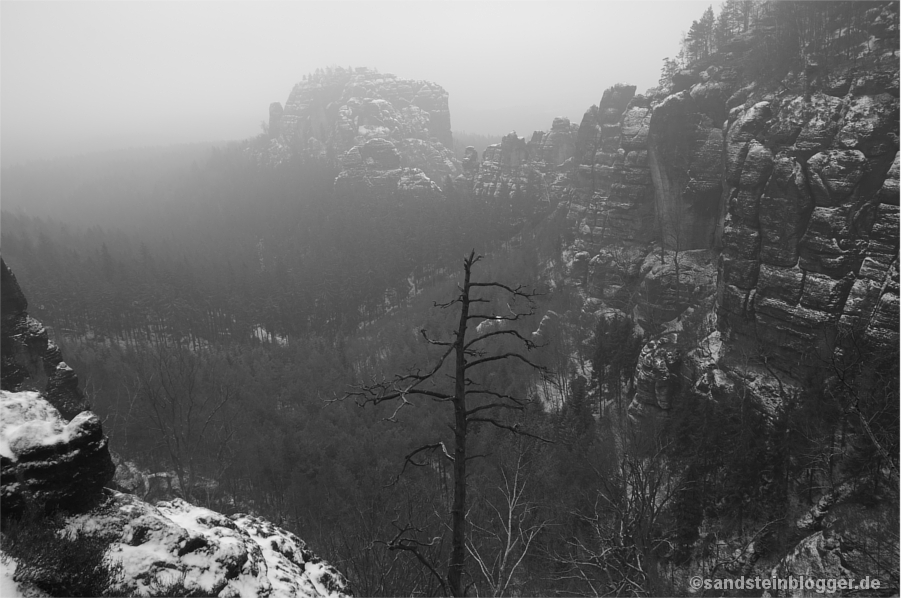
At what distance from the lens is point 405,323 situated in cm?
5081

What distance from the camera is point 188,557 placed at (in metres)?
6.41

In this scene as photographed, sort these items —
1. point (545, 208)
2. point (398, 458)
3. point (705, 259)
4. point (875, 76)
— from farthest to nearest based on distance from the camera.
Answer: point (545, 208)
point (705, 259)
point (398, 458)
point (875, 76)

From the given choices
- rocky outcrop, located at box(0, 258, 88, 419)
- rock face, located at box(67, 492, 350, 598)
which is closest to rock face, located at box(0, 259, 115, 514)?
rock face, located at box(67, 492, 350, 598)

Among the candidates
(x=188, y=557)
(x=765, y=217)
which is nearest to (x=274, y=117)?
(x=765, y=217)

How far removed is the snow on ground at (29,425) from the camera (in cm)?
627

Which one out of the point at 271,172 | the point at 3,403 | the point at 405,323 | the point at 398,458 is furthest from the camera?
the point at 271,172

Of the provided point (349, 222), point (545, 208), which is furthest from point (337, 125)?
point (545, 208)

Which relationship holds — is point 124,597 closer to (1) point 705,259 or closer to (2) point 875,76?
(2) point 875,76

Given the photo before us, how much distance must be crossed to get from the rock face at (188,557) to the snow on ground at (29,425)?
110 cm

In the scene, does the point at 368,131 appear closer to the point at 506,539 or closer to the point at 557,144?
the point at 557,144

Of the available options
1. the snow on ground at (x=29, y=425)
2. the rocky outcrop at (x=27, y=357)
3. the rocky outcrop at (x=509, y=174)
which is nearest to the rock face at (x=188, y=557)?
the snow on ground at (x=29, y=425)

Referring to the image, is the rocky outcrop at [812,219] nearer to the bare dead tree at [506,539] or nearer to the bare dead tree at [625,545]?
the bare dead tree at [625,545]

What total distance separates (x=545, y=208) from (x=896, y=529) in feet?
204

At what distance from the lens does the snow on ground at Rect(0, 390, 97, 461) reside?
6.27 meters
